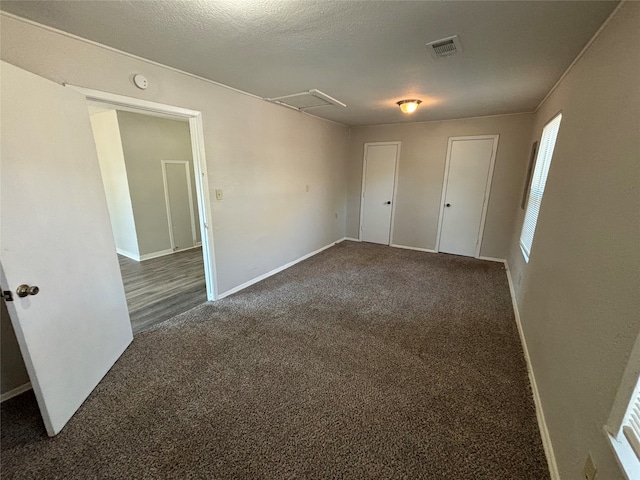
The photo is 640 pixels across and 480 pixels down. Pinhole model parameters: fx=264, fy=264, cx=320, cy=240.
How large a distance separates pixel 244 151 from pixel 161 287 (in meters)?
2.19

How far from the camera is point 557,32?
171 cm

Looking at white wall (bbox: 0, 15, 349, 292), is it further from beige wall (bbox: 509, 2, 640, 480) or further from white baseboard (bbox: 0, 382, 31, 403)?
beige wall (bbox: 509, 2, 640, 480)

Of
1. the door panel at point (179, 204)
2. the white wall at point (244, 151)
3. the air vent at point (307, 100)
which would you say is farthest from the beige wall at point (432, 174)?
the door panel at point (179, 204)

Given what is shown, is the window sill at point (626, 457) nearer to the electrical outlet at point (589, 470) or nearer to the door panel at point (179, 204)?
the electrical outlet at point (589, 470)

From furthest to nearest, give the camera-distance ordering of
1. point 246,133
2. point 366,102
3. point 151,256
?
point 151,256 < point 366,102 < point 246,133

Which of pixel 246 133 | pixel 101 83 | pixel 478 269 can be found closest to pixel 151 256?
pixel 246 133

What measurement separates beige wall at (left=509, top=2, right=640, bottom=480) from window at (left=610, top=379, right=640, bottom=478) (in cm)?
7

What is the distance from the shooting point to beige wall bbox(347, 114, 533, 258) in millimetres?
4285

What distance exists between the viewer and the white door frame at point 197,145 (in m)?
2.10

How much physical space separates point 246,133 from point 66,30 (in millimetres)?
1700

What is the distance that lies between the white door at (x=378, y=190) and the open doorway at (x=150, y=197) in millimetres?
3357

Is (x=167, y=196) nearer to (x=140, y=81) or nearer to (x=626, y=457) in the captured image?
(x=140, y=81)

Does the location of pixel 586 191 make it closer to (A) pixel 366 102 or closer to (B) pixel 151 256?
(A) pixel 366 102

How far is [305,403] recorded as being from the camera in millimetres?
1793
